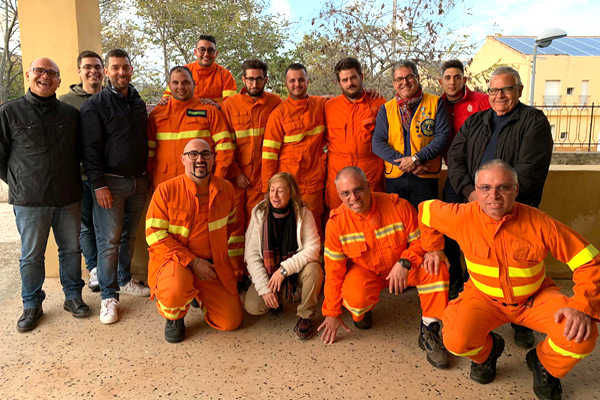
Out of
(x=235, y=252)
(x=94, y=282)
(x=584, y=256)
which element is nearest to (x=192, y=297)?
(x=235, y=252)

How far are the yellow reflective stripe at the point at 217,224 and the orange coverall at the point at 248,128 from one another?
0.55 m

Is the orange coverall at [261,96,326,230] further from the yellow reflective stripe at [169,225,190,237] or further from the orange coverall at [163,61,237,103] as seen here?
the orange coverall at [163,61,237,103]

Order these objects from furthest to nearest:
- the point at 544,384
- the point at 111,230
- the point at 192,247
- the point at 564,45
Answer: the point at 564,45 < the point at 111,230 < the point at 192,247 < the point at 544,384

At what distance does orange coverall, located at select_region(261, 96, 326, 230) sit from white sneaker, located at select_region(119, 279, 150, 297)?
1.41m

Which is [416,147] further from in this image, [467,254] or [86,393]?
[86,393]

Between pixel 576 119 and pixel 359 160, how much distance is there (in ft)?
73.0

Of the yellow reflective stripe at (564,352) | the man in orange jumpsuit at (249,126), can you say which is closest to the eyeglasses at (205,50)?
the man in orange jumpsuit at (249,126)

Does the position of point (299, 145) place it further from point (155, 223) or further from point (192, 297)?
point (192, 297)

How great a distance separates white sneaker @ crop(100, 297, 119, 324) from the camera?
3.24 metres

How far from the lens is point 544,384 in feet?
7.45

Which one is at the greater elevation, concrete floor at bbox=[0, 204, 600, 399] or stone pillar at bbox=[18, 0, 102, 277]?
stone pillar at bbox=[18, 0, 102, 277]

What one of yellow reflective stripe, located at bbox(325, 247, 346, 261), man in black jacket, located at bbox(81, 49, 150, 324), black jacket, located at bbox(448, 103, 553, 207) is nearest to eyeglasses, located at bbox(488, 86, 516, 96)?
black jacket, located at bbox(448, 103, 553, 207)

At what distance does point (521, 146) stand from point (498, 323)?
1.15m

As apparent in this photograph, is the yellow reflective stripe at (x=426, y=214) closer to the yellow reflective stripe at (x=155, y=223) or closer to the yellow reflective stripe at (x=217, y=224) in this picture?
the yellow reflective stripe at (x=217, y=224)
